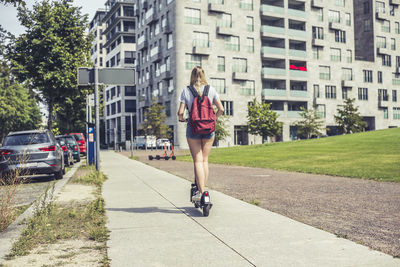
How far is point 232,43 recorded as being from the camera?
2077 inches

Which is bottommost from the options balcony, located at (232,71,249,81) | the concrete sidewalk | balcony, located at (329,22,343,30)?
the concrete sidewalk

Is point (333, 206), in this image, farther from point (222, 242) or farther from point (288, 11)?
point (288, 11)

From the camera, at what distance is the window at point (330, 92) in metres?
58.7

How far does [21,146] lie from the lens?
1132cm

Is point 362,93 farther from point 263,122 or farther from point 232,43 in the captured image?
point 263,122

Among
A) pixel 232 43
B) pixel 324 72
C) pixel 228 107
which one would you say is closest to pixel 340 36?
pixel 324 72

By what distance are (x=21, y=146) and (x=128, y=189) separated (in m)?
4.11

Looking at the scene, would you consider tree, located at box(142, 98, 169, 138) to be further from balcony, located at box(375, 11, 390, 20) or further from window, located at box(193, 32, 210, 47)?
balcony, located at box(375, 11, 390, 20)

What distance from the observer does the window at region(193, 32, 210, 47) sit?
166 feet

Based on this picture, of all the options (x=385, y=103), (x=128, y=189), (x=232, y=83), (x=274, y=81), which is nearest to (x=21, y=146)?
(x=128, y=189)

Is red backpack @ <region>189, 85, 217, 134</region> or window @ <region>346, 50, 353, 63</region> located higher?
window @ <region>346, 50, 353, 63</region>

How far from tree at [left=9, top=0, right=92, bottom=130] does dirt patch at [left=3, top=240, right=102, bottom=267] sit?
20.6 m

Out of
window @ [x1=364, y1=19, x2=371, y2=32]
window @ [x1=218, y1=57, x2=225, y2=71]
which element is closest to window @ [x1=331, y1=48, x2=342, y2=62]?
window @ [x1=364, y1=19, x2=371, y2=32]

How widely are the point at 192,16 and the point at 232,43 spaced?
247 inches
